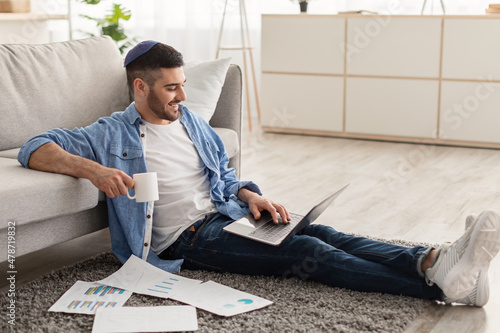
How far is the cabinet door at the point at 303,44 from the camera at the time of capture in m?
5.24

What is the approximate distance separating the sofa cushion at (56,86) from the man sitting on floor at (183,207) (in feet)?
1.90

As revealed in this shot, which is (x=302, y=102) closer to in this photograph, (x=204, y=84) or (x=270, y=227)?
(x=204, y=84)

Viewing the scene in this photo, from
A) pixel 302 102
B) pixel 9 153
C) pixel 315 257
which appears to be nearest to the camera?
pixel 315 257

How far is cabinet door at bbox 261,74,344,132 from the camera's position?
5.36m

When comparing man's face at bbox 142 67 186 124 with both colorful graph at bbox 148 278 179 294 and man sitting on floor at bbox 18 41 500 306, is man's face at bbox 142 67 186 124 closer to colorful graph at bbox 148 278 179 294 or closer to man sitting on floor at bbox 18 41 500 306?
man sitting on floor at bbox 18 41 500 306

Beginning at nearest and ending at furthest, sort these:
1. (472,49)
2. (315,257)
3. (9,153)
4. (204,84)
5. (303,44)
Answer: (315,257), (9,153), (204,84), (472,49), (303,44)

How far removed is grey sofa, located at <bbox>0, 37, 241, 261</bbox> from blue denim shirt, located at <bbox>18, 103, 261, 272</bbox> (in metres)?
0.10

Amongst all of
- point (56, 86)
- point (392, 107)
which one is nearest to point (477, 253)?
point (56, 86)

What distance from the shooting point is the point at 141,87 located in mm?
2330

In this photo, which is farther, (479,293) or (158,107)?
(158,107)

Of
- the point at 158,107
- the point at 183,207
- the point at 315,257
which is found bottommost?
the point at 315,257

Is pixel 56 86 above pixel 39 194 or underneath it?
above

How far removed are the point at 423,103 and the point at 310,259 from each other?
3.21m

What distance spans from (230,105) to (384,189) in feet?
3.55
